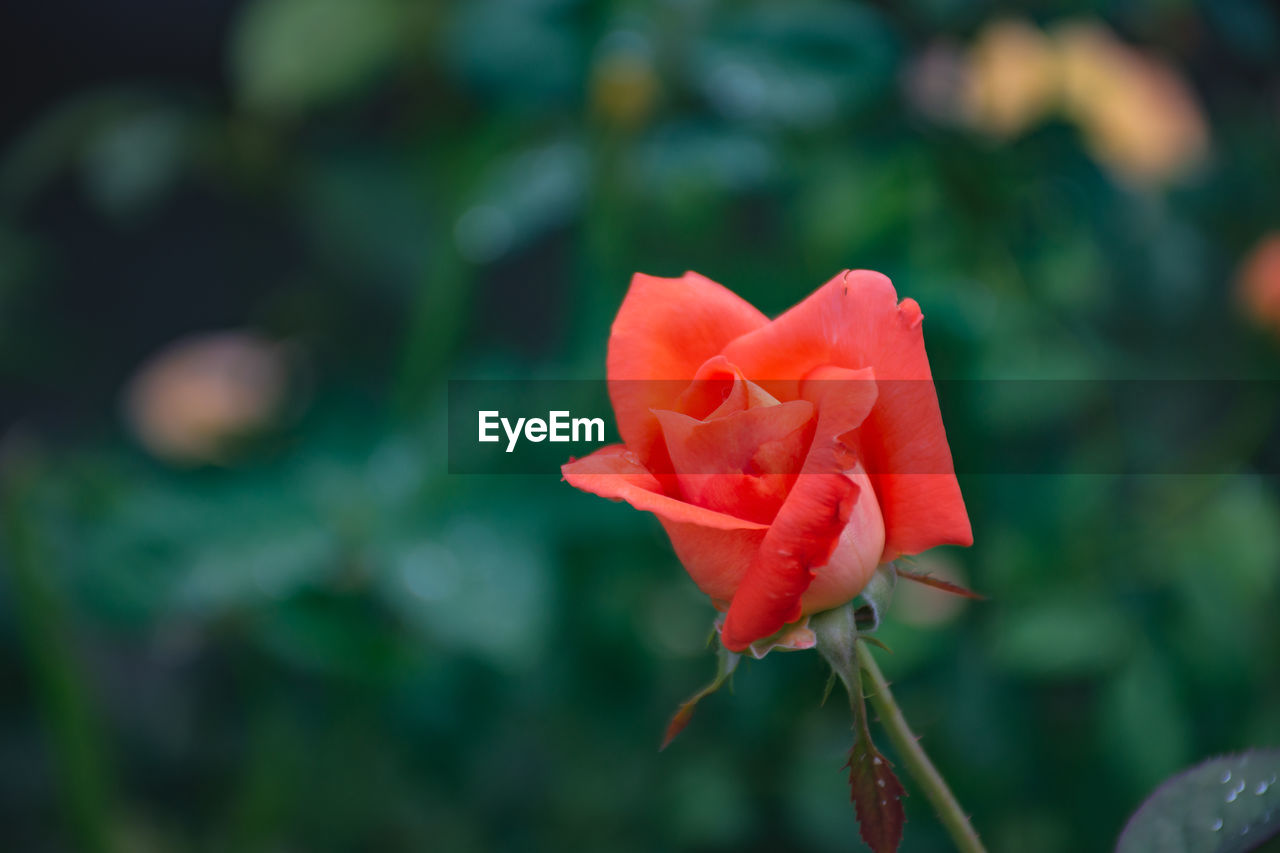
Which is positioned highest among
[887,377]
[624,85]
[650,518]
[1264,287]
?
[624,85]

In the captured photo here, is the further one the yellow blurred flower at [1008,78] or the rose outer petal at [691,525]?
the yellow blurred flower at [1008,78]

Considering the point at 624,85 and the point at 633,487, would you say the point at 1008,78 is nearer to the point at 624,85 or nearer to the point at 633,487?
the point at 624,85

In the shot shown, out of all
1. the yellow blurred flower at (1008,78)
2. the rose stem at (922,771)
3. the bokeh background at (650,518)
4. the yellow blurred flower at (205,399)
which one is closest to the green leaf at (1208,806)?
the rose stem at (922,771)

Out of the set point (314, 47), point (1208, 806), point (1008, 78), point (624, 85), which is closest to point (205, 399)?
point (314, 47)

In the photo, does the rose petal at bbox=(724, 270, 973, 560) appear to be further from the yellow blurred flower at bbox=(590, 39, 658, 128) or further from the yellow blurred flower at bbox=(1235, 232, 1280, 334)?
the yellow blurred flower at bbox=(1235, 232, 1280, 334)

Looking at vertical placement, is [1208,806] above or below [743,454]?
below

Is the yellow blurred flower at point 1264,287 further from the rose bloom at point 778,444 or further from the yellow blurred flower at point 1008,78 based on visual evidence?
the rose bloom at point 778,444

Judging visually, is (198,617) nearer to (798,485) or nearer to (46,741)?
(46,741)
